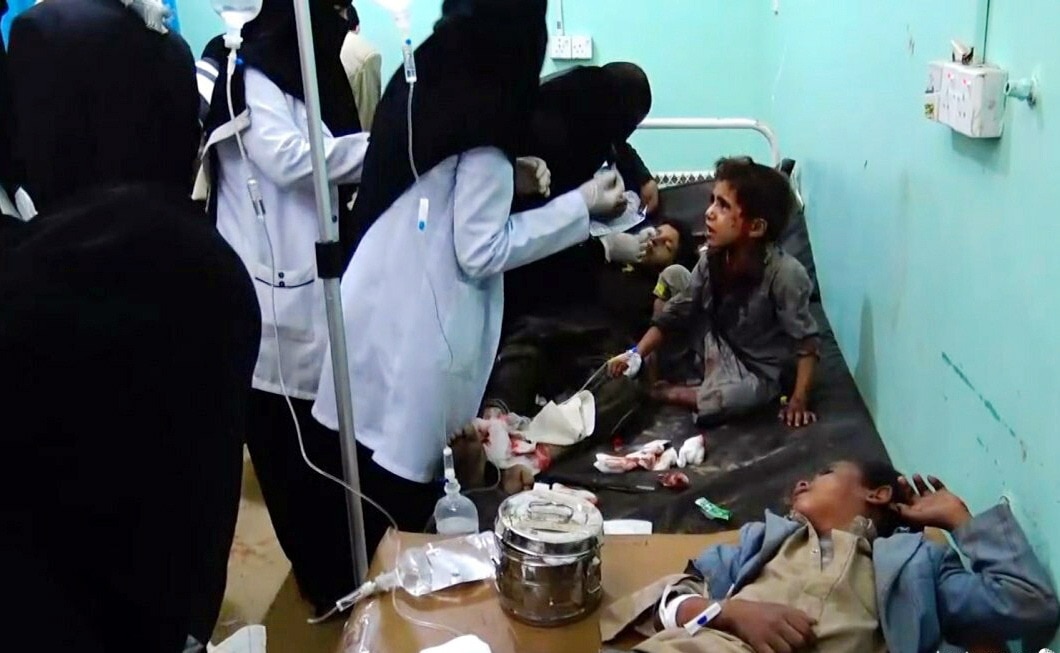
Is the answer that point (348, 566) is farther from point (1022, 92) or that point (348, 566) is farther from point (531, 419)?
point (1022, 92)

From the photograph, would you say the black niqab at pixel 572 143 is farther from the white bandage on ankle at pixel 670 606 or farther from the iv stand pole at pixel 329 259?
A: the white bandage on ankle at pixel 670 606

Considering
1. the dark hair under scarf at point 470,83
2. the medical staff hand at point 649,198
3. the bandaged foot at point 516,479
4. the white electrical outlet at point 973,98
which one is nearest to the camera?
the white electrical outlet at point 973,98

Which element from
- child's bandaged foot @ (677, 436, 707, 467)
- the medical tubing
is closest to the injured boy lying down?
the medical tubing

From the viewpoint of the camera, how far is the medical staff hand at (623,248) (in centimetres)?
271

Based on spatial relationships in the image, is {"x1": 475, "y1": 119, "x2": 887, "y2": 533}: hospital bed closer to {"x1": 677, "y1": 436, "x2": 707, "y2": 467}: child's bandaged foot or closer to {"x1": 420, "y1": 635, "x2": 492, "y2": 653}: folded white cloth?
{"x1": 677, "y1": 436, "x2": 707, "y2": 467}: child's bandaged foot

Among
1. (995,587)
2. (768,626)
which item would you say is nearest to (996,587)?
(995,587)

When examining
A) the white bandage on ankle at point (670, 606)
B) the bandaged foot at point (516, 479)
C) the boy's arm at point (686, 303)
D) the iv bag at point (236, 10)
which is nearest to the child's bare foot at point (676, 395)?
the boy's arm at point (686, 303)

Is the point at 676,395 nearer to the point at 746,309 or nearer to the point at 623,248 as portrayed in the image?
the point at 746,309

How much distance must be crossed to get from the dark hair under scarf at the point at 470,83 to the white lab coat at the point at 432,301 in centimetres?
6

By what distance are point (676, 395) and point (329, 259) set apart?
1.01 meters

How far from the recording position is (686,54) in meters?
3.89

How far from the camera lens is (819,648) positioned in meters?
1.30

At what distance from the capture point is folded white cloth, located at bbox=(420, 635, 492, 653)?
1372mm

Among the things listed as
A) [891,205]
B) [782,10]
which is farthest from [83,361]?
[782,10]
